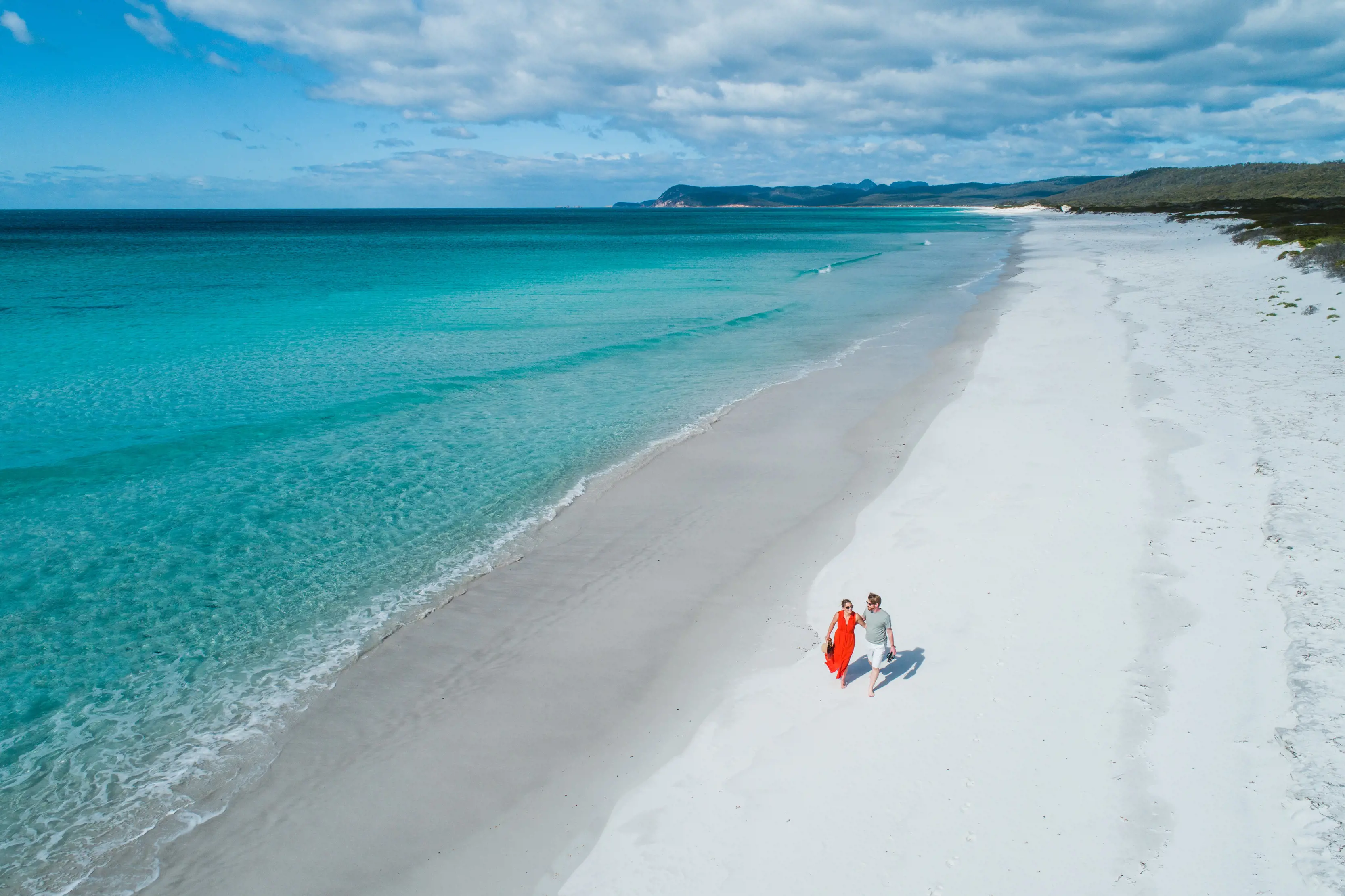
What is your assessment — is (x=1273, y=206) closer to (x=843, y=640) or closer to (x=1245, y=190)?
(x=1245, y=190)

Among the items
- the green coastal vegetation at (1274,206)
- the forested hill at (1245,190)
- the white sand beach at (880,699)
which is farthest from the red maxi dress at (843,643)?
the forested hill at (1245,190)

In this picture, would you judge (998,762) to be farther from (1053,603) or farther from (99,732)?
(99,732)

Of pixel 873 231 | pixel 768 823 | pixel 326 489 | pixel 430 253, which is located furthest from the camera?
pixel 873 231

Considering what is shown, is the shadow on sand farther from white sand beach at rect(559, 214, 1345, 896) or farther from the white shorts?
the white shorts

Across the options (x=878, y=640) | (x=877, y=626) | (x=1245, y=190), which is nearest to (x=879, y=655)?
(x=878, y=640)

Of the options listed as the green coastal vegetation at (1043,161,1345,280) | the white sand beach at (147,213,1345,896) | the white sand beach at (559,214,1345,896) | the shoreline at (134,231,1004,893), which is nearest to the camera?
the white sand beach at (559,214,1345,896)

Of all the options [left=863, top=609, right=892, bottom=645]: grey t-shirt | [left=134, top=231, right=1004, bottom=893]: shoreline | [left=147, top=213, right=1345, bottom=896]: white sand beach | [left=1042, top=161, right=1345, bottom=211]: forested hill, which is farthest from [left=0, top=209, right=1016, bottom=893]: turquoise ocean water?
[left=1042, top=161, right=1345, bottom=211]: forested hill

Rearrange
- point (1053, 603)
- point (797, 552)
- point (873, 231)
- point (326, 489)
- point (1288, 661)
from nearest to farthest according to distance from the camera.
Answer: point (1288, 661) < point (1053, 603) < point (797, 552) < point (326, 489) < point (873, 231)

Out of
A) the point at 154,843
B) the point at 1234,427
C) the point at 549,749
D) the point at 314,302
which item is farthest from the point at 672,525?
the point at 314,302
